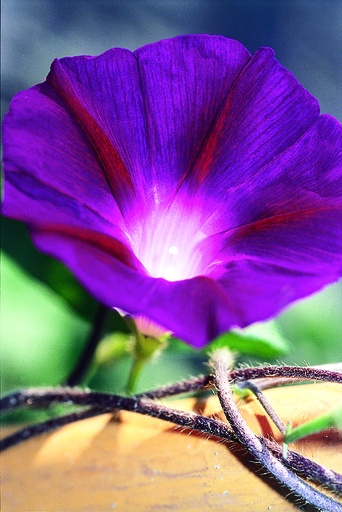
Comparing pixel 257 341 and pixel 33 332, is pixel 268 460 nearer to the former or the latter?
pixel 257 341

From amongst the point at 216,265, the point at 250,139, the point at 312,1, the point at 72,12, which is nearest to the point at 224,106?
the point at 250,139

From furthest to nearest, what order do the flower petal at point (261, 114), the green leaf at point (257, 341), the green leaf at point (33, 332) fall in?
the green leaf at point (33, 332), the green leaf at point (257, 341), the flower petal at point (261, 114)

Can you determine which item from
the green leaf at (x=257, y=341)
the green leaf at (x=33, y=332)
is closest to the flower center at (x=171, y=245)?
the green leaf at (x=257, y=341)

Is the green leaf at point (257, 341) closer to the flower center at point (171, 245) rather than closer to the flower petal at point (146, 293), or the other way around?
the flower center at point (171, 245)

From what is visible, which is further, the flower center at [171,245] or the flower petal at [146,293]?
the flower center at [171,245]

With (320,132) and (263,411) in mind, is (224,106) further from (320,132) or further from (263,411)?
(263,411)

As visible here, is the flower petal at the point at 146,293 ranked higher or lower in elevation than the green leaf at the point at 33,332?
higher

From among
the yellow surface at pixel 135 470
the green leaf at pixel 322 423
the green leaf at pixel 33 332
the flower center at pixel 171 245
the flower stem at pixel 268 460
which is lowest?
the green leaf at pixel 33 332
